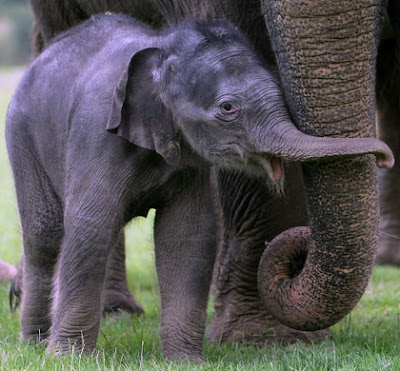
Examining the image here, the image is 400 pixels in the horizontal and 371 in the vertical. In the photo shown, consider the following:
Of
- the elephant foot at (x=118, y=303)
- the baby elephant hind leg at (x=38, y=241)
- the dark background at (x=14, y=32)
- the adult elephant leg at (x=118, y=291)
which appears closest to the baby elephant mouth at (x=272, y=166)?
the baby elephant hind leg at (x=38, y=241)

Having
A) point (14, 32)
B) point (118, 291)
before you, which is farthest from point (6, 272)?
point (14, 32)

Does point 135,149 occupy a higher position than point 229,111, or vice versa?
point 229,111

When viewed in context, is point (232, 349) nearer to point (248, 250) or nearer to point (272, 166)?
point (248, 250)

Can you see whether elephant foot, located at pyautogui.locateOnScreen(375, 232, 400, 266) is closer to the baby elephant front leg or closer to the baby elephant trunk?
the baby elephant front leg

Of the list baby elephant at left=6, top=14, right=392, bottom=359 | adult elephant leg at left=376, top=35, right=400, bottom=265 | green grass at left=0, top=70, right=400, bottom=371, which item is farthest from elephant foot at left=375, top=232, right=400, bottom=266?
baby elephant at left=6, top=14, right=392, bottom=359

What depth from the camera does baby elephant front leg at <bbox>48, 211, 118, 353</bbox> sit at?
15.4 ft

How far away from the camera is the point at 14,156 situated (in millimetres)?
5395

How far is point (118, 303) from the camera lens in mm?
6918

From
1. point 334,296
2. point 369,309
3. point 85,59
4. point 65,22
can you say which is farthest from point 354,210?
point 65,22

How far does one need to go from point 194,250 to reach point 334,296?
32.8 inches

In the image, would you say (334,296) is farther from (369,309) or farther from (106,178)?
(369,309)

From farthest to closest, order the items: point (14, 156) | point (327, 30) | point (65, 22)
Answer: point (65, 22) → point (14, 156) → point (327, 30)

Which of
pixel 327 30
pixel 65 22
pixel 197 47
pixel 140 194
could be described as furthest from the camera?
pixel 65 22

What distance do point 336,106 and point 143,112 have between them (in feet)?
3.24
